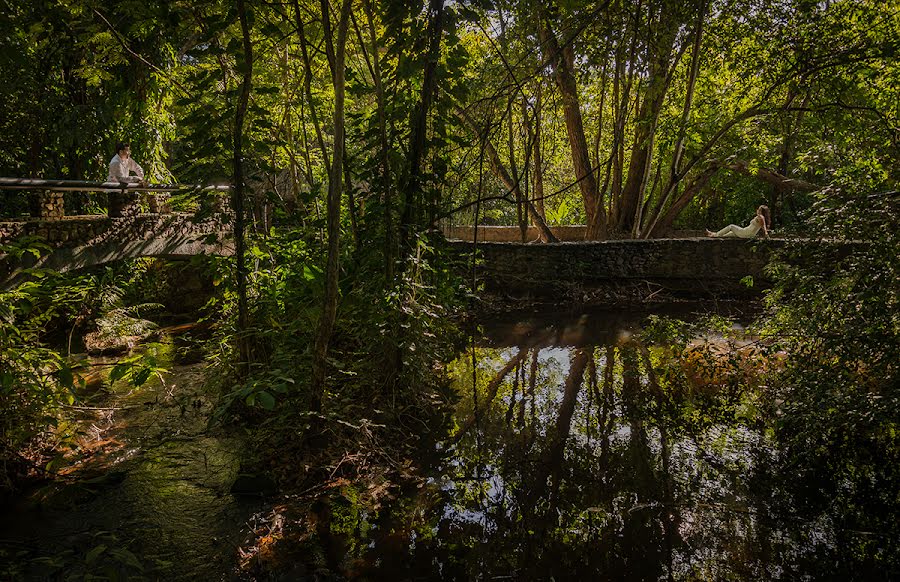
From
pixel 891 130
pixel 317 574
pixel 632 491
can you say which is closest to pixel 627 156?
pixel 891 130

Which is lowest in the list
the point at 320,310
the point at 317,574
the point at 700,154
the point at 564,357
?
the point at 317,574

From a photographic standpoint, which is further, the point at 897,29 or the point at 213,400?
the point at 897,29

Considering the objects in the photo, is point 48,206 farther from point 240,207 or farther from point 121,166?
point 240,207

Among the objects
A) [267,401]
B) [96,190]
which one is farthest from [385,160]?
[96,190]

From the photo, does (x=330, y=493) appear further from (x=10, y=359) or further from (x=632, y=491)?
(x=10, y=359)

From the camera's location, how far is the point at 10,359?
3.23m

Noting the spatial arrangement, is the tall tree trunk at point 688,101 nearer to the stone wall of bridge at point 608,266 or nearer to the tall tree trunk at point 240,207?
the stone wall of bridge at point 608,266

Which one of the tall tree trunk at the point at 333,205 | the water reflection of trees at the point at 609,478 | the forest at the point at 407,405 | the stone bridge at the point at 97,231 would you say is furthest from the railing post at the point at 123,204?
the water reflection of trees at the point at 609,478

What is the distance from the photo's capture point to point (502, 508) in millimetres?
3166

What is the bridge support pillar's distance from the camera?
584cm

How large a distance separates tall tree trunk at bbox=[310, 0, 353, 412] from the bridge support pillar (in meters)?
4.59

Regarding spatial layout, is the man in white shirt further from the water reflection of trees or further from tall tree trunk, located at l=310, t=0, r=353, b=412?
the water reflection of trees

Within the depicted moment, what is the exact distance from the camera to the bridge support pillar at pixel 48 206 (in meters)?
5.84

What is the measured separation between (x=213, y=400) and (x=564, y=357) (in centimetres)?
412
